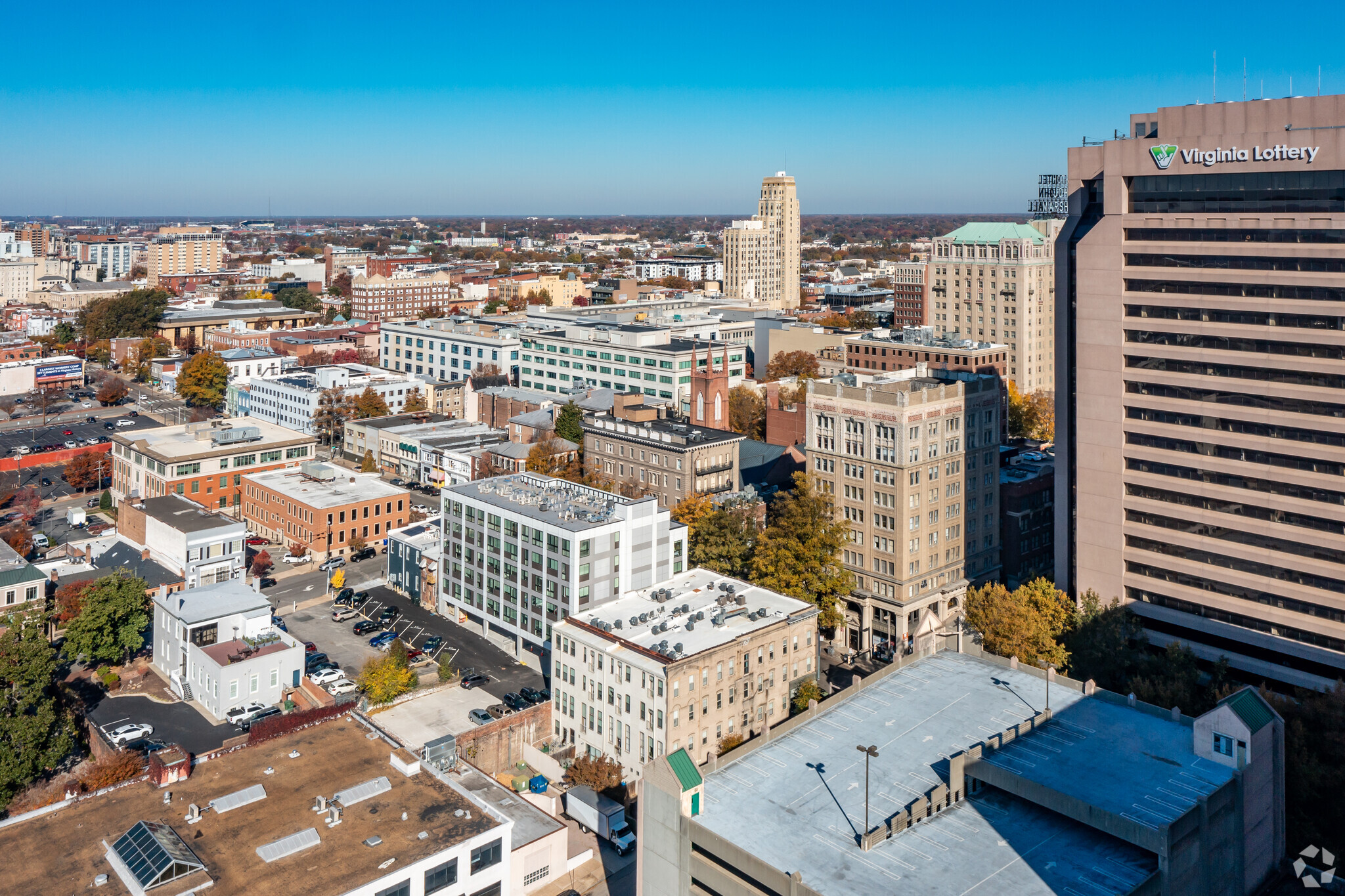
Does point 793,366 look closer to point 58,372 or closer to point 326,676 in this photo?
point 326,676

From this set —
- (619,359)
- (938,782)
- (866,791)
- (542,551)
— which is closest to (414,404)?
(619,359)

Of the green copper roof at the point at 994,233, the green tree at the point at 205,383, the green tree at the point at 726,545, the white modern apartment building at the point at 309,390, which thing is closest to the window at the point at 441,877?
the green tree at the point at 726,545

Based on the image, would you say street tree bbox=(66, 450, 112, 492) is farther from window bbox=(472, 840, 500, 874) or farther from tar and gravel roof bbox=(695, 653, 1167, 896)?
tar and gravel roof bbox=(695, 653, 1167, 896)

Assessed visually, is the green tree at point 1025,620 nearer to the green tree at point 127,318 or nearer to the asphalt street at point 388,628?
the asphalt street at point 388,628

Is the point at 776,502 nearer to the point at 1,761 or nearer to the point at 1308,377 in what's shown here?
the point at 1308,377

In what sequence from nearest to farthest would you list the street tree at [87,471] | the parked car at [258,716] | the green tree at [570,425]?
the parked car at [258,716] → the green tree at [570,425] → the street tree at [87,471]

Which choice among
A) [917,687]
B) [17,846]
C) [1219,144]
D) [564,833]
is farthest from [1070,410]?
[17,846]
